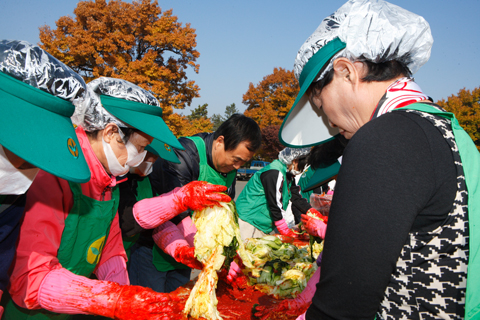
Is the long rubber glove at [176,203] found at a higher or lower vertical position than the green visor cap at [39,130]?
lower

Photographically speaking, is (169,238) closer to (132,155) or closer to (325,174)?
(132,155)

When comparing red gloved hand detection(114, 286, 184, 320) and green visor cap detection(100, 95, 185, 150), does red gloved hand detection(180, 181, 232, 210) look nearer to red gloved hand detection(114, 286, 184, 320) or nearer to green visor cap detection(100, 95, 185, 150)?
green visor cap detection(100, 95, 185, 150)

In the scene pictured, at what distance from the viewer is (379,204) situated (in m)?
0.87

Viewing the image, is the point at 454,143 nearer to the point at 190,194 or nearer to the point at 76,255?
the point at 190,194

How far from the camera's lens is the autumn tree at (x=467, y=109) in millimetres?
29547

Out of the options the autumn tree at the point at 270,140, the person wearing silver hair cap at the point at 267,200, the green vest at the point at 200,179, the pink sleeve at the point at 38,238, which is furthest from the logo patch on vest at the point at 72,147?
the autumn tree at the point at 270,140

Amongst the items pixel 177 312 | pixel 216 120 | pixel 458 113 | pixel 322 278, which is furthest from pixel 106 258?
pixel 216 120

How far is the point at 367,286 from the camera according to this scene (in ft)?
2.92

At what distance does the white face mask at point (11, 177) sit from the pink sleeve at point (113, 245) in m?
1.04

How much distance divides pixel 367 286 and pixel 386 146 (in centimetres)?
44

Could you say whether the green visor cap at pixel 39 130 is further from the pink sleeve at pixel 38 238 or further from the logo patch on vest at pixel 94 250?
the logo patch on vest at pixel 94 250

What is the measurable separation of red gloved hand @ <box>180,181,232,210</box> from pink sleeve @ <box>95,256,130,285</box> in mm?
692

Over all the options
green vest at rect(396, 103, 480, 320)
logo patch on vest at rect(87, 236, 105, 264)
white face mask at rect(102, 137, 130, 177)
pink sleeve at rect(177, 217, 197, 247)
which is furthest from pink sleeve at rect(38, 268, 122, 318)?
green vest at rect(396, 103, 480, 320)

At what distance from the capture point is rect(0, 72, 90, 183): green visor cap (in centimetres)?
108
